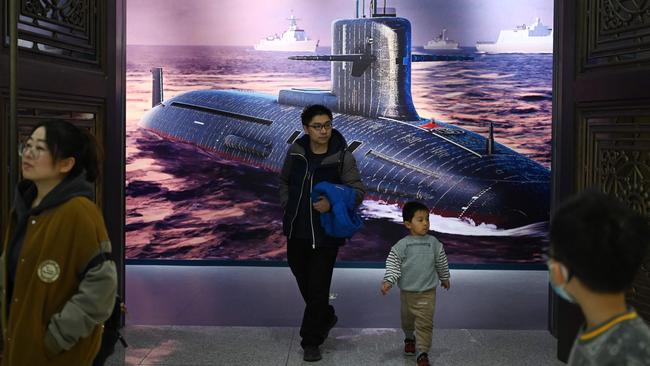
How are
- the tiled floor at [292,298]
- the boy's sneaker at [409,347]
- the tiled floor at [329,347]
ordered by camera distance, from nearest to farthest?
the tiled floor at [329,347] < the boy's sneaker at [409,347] < the tiled floor at [292,298]

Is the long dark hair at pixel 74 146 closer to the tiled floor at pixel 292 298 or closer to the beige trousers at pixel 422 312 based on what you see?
the beige trousers at pixel 422 312

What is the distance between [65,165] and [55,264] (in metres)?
0.28


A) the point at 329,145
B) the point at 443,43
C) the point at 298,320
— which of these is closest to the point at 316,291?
the point at 329,145

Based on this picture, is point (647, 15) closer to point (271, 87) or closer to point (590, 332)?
point (590, 332)

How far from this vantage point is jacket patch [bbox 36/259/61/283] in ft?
6.19

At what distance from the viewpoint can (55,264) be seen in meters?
1.90

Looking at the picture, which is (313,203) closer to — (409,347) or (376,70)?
(409,347)

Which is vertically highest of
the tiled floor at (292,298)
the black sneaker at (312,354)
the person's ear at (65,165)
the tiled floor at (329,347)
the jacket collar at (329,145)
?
the jacket collar at (329,145)

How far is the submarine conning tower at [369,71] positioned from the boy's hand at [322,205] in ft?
11.4

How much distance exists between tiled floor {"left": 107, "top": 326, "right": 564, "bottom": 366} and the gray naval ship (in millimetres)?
2568

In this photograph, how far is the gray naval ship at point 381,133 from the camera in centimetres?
665

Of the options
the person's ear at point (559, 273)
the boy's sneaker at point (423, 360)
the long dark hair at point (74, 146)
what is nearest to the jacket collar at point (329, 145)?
the boy's sneaker at point (423, 360)

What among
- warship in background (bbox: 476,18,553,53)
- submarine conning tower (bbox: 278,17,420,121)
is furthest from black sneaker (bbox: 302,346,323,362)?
warship in background (bbox: 476,18,553,53)

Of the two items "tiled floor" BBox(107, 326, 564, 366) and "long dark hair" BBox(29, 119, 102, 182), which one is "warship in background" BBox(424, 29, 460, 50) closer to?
"tiled floor" BBox(107, 326, 564, 366)
